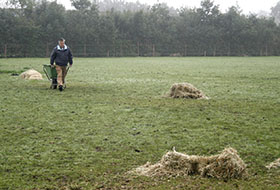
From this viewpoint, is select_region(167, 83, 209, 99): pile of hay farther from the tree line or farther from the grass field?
the tree line

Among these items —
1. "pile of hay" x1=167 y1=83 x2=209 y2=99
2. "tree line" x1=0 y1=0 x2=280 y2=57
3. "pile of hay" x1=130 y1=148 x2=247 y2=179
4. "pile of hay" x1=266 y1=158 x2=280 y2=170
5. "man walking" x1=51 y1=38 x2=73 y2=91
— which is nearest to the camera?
"pile of hay" x1=130 y1=148 x2=247 y2=179

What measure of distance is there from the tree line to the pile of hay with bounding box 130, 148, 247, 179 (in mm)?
43542

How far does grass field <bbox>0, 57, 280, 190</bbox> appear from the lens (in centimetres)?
430

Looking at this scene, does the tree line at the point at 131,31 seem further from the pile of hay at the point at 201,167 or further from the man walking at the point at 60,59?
the pile of hay at the point at 201,167

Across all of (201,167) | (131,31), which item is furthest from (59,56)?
(131,31)

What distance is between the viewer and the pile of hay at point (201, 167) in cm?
429

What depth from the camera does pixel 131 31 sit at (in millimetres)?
56000

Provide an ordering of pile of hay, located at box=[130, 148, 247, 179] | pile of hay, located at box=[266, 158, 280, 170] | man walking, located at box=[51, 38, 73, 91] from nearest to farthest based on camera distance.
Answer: pile of hay, located at box=[130, 148, 247, 179], pile of hay, located at box=[266, 158, 280, 170], man walking, located at box=[51, 38, 73, 91]

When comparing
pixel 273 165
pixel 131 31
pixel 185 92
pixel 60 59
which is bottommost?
pixel 273 165

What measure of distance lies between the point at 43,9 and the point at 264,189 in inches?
2051

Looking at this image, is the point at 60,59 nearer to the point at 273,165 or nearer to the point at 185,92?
the point at 185,92

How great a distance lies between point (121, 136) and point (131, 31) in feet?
166

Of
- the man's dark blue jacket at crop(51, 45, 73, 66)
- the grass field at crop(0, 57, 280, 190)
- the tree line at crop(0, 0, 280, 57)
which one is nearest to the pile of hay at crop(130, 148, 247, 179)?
the grass field at crop(0, 57, 280, 190)

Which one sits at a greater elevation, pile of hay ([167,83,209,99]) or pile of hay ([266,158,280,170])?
pile of hay ([167,83,209,99])
